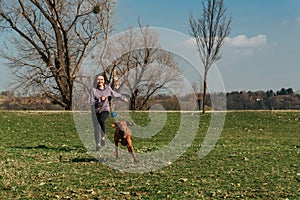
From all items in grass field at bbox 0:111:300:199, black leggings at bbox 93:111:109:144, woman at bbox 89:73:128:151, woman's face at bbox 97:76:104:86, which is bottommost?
grass field at bbox 0:111:300:199

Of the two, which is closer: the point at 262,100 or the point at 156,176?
the point at 156,176

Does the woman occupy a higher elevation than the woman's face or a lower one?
lower

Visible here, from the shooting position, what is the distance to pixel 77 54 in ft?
126

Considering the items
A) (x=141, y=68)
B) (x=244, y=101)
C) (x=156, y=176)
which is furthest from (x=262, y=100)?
(x=156, y=176)

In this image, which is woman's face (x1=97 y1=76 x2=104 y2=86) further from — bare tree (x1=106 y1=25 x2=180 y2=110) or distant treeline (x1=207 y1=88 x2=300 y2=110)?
distant treeline (x1=207 y1=88 x2=300 y2=110)

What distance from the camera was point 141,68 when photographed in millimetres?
22703

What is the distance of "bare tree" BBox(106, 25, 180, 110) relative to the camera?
20938mm

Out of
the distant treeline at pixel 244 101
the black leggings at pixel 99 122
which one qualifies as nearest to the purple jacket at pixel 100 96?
the black leggings at pixel 99 122

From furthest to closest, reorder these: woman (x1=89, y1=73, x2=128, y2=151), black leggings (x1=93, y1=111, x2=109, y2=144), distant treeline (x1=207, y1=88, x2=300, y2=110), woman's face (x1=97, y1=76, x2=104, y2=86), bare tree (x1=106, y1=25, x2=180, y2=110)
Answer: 1. distant treeline (x1=207, y1=88, x2=300, y2=110)
2. bare tree (x1=106, y1=25, x2=180, y2=110)
3. black leggings (x1=93, y1=111, x2=109, y2=144)
4. woman (x1=89, y1=73, x2=128, y2=151)
5. woman's face (x1=97, y1=76, x2=104, y2=86)

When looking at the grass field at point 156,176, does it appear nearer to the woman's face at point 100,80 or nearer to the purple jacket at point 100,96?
the purple jacket at point 100,96

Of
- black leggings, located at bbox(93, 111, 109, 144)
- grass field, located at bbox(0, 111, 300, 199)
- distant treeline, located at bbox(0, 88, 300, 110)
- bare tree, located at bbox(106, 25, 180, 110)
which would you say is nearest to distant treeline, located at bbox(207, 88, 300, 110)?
distant treeline, located at bbox(0, 88, 300, 110)

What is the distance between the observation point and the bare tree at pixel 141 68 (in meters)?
20.9

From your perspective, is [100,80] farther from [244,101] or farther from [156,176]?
[244,101]

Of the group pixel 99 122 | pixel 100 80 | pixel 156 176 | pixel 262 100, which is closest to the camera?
pixel 156 176
